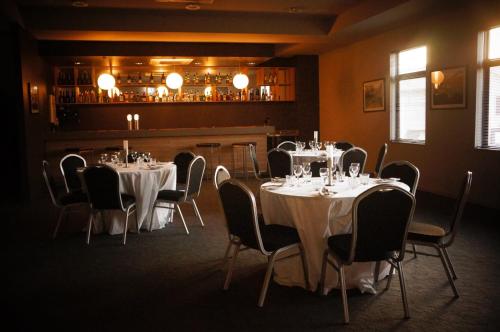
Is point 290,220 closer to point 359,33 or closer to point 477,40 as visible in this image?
point 477,40

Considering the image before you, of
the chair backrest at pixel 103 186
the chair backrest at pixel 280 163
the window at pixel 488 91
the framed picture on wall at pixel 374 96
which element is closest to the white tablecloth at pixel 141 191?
the chair backrest at pixel 103 186

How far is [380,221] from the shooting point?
3.01 m

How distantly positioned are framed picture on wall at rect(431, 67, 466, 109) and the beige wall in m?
0.10

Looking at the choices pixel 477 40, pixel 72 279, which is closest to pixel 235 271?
pixel 72 279

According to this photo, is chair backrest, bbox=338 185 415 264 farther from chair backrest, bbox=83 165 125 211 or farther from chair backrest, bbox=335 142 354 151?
chair backrest, bbox=335 142 354 151

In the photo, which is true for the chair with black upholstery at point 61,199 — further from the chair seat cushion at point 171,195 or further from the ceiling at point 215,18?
the ceiling at point 215,18

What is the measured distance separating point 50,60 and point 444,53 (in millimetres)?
8531

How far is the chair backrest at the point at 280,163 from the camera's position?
665cm

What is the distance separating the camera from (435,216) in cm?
618

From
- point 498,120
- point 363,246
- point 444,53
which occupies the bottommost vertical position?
point 363,246

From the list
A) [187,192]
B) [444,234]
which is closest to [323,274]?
[444,234]

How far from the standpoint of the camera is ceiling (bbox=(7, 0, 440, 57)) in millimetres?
7629

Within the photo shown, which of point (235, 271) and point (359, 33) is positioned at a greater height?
point (359, 33)

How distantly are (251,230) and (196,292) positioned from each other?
2.75 feet
